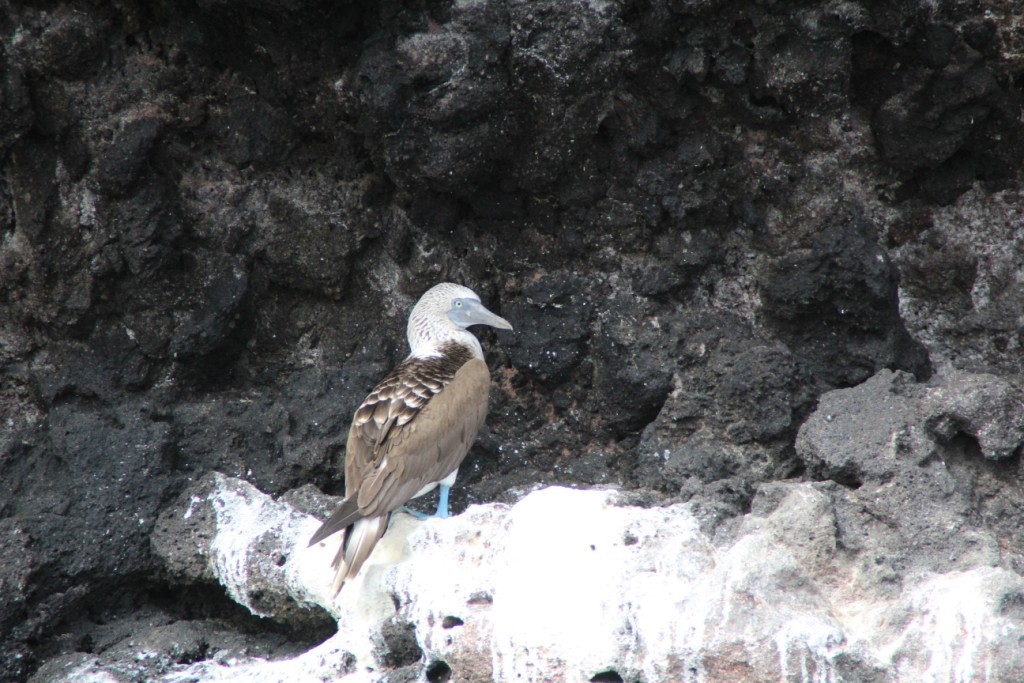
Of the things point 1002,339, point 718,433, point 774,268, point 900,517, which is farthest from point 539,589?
point 1002,339

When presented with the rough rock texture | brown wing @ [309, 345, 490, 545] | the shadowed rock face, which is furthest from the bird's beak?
the rough rock texture

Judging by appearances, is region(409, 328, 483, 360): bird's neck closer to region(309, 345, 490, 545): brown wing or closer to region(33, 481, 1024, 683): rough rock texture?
region(309, 345, 490, 545): brown wing

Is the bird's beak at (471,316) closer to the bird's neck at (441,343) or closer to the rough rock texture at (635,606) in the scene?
the bird's neck at (441,343)

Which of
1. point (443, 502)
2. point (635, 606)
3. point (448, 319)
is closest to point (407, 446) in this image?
point (443, 502)

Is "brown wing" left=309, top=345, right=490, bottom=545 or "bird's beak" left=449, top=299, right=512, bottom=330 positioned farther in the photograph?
"bird's beak" left=449, top=299, right=512, bottom=330

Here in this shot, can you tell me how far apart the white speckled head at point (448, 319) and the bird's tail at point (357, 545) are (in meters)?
0.99

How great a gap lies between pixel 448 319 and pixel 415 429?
0.76 metres

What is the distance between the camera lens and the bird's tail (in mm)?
3980

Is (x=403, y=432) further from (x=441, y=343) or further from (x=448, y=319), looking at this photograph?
(x=448, y=319)

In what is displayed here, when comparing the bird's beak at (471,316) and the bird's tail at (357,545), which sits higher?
the bird's beak at (471,316)

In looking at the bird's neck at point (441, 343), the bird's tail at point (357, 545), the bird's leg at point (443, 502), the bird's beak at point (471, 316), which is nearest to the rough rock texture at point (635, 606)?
the bird's tail at point (357, 545)

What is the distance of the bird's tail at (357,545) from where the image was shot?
398cm

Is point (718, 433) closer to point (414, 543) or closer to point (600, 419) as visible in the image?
point (600, 419)

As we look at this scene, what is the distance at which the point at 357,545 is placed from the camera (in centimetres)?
402
